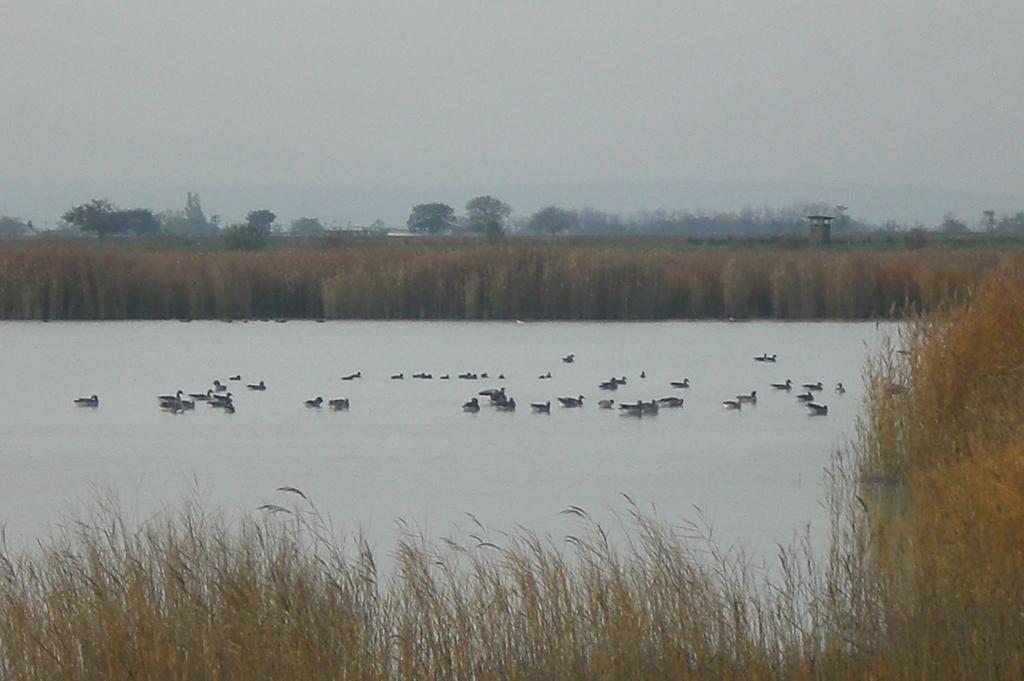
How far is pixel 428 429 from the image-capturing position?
1414cm

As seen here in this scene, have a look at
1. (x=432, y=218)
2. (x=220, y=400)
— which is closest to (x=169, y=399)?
(x=220, y=400)

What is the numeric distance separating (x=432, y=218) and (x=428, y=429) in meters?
82.7

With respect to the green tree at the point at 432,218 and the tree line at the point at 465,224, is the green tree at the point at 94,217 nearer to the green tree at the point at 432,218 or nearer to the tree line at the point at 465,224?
the tree line at the point at 465,224

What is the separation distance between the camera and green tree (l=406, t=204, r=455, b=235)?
96.0 meters

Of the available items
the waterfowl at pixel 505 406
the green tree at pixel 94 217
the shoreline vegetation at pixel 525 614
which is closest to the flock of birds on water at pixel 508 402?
the waterfowl at pixel 505 406

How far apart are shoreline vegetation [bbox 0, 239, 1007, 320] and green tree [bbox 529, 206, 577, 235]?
2776 inches

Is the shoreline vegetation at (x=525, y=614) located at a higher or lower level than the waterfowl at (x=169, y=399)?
higher

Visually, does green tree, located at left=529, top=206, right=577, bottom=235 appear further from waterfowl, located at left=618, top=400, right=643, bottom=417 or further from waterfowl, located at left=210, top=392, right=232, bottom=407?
waterfowl, located at left=618, top=400, right=643, bottom=417

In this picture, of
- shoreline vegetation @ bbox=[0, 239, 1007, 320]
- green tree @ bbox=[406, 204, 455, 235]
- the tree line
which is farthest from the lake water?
green tree @ bbox=[406, 204, 455, 235]

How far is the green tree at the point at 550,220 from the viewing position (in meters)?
101

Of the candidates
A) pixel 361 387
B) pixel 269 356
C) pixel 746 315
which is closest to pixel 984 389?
pixel 361 387

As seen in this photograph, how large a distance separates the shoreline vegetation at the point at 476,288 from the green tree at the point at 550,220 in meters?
70.5

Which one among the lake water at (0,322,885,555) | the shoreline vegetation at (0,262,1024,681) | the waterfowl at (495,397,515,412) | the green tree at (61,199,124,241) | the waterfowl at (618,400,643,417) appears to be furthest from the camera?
the green tree at (61,199,124,241)

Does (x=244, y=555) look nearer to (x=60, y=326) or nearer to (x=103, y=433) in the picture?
(x=103, y=433)
